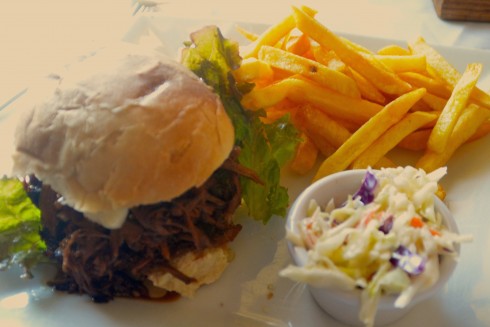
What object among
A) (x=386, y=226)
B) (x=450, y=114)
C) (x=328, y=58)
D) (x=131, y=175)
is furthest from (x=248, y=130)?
(x=450, y=114)

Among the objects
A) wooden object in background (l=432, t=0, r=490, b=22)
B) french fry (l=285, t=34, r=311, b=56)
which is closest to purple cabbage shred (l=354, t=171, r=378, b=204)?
french fry (l=285, t=34, r=311, b=56)

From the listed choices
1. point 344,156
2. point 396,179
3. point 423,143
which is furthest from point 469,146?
point 396,179

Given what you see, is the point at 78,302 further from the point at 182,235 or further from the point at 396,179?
Result: the point at 396,179

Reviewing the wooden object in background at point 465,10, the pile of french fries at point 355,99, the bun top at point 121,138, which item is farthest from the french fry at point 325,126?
the wooden object in background at point 465,10

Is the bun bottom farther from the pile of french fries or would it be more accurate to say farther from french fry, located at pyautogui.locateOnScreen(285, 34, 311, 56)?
french fry, located at pyautogui.locateOnScreen(285, 34, 311, 56)

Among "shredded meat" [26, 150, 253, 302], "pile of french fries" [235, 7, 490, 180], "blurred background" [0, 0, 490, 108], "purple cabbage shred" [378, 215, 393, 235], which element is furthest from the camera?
"blurred background" [0, 0, 490, 108]

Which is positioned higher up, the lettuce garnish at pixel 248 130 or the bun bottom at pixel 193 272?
the lettuce garnish at pixel 248 130

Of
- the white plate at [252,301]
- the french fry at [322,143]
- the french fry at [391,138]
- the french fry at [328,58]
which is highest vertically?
the french fry at [328,58]

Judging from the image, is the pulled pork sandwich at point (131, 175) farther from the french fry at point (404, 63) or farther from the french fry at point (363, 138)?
→ the french fry at point (404, 63)
